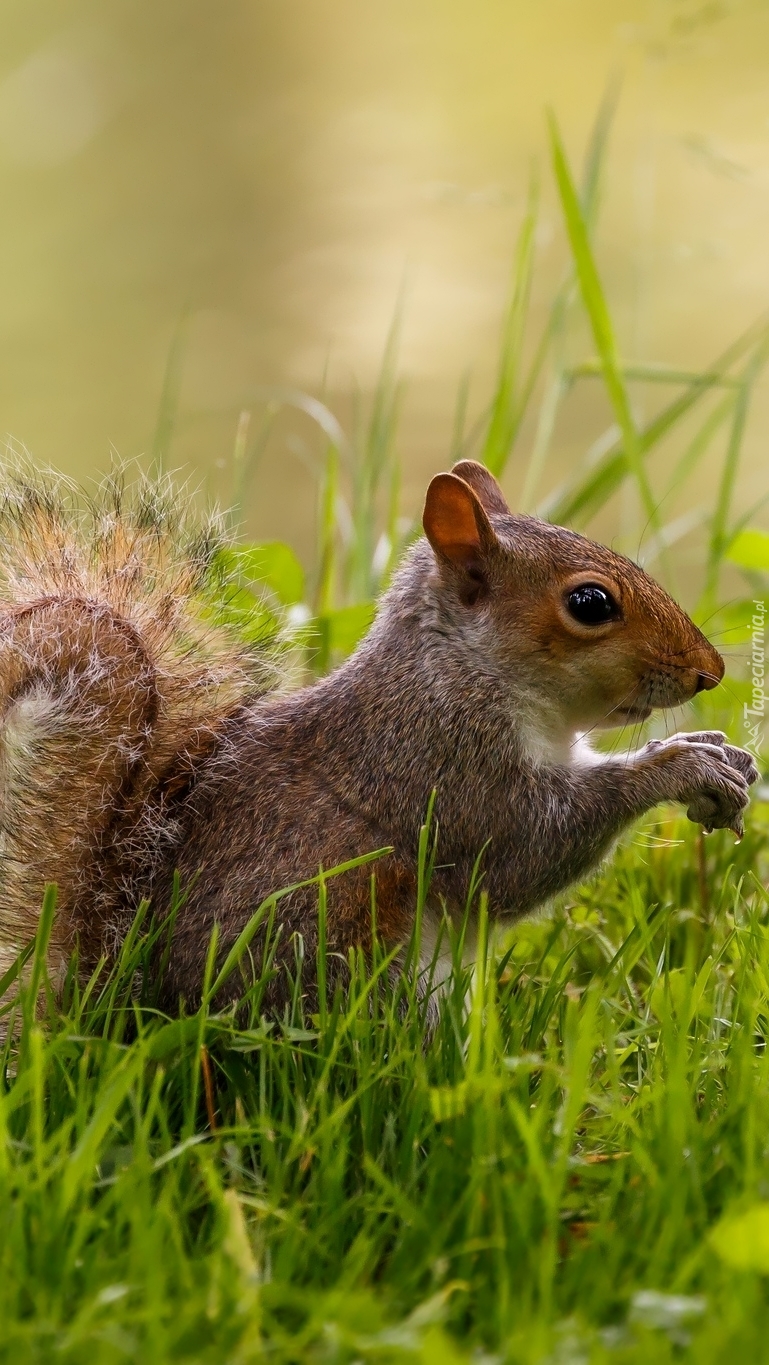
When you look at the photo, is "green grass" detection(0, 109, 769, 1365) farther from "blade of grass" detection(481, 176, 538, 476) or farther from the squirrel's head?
"blade of grass" detection(481, 176, 538, 476)

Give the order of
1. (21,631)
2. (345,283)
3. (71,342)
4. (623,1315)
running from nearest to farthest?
(623,1315), (21,631), (345,283), (71,342)

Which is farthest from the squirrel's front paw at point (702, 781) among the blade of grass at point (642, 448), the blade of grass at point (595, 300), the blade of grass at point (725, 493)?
the blade of grass at point (642, 448)

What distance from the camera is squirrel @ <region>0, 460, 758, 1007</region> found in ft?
5.44

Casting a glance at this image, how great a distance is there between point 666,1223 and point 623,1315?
81 millimetres

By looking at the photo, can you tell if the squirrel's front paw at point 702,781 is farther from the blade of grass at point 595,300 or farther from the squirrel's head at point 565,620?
the blade of grass at point 595,300

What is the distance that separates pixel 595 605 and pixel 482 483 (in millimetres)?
412

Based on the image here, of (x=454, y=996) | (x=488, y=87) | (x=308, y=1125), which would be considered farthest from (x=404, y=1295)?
(x=488, y=87)

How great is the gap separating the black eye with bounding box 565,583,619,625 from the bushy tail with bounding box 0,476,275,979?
1.46 ft

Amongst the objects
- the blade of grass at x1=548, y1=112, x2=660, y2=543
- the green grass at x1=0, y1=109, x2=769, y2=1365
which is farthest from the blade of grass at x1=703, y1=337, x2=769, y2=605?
the green grass at x1=0, y1=109, x2=769, y2=1365

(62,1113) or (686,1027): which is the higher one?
(686,1027)

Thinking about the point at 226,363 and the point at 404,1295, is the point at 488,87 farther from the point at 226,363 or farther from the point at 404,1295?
the point at 404,1295

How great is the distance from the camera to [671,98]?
4789 mm

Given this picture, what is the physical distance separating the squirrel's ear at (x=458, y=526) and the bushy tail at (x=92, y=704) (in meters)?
0.31

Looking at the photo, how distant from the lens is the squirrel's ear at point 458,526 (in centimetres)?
180
